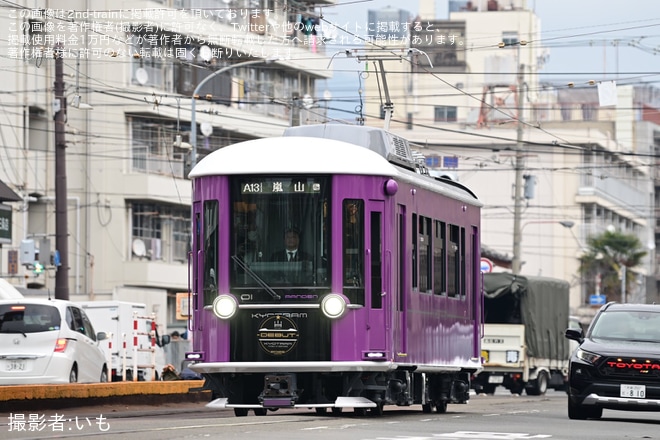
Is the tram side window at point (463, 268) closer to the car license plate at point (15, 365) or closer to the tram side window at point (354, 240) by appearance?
the tram side window at point (354, 240)

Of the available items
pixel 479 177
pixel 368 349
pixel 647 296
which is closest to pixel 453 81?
pixel 479 177

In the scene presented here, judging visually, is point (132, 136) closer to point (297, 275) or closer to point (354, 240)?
point (354, 240)

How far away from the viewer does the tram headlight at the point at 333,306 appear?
1930 cm

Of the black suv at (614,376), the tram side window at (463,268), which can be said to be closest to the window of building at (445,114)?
the tram side window at (463,268)

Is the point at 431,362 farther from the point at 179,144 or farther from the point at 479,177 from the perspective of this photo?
the point at 479,177

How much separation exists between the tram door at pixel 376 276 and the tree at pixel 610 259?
67968 millimetres

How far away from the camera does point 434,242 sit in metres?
22.4

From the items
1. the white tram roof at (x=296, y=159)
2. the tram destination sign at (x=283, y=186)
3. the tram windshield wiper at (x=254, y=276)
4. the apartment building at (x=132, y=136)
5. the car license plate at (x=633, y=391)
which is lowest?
the car license plate at (x=633, y=391)

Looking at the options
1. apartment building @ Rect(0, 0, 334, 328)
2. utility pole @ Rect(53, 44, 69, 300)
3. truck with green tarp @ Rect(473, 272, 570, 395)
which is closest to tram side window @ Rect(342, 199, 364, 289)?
utility pole @ Rect(53, 44, 69, 300)

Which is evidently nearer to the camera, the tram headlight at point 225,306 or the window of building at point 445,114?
the tram headlight at point 225,306

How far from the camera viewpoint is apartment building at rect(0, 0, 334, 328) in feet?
166

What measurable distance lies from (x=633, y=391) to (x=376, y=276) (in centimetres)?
398

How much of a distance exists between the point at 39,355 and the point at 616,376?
9.42 m

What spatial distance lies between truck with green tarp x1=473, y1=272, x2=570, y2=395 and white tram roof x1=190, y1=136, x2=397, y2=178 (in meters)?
21.5
